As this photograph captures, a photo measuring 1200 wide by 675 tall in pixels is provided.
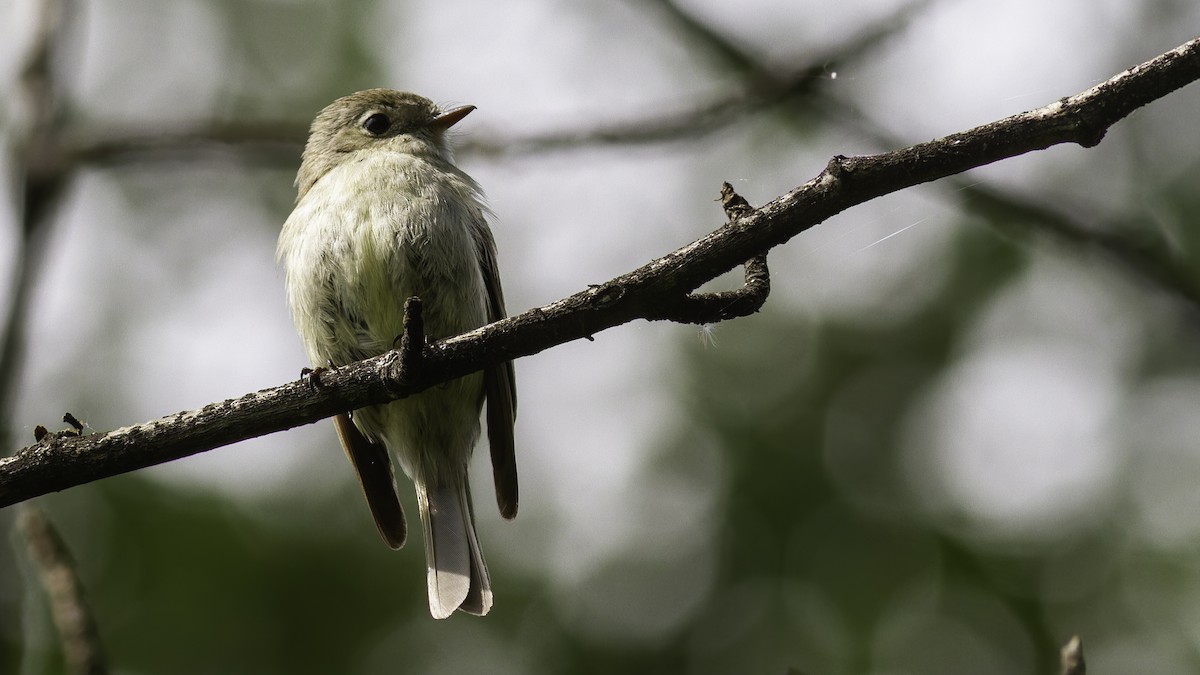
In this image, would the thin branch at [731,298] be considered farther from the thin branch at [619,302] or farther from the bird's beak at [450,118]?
the bird's beak at [450,118]

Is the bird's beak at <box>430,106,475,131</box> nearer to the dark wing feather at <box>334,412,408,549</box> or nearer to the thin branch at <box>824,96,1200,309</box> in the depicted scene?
the dark wing feather at <box>334,412,408,549</box>

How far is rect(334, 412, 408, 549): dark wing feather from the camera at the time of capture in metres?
5.48

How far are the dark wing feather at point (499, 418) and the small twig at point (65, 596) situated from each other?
2.02 m

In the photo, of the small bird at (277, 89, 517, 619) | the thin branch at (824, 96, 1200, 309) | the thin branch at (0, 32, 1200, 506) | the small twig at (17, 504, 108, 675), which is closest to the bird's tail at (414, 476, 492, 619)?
the small bird at (277, 89, 517, 619)

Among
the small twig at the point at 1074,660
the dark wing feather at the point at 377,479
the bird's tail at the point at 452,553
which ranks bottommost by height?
the small twig at the point at 1074,660

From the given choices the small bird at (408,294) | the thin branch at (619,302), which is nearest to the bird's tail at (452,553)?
the small bird at (408,294)

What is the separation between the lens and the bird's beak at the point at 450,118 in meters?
6.01

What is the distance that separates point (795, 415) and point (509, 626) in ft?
8.89

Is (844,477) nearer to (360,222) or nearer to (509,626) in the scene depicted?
(509,626)

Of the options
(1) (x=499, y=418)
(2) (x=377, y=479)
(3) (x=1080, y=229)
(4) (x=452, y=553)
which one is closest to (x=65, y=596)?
(4) (x=452, y=553)

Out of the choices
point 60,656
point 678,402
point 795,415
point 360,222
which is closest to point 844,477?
point 795,415

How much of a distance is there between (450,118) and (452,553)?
2271 mm

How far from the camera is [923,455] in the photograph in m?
9.21

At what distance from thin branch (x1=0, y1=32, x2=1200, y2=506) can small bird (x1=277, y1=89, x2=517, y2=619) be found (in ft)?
4.32
